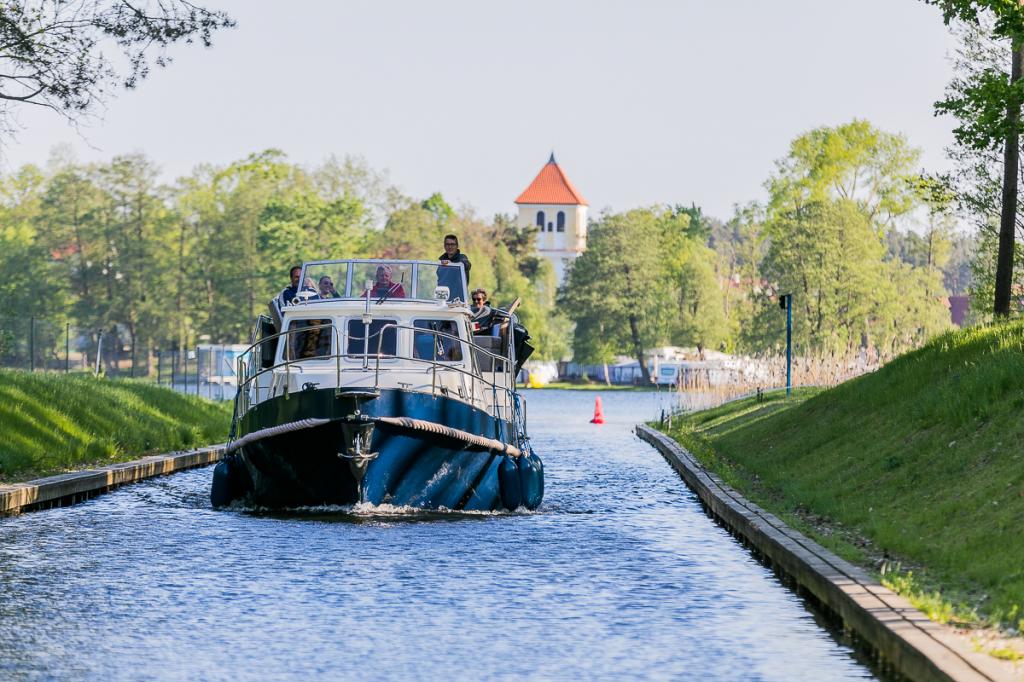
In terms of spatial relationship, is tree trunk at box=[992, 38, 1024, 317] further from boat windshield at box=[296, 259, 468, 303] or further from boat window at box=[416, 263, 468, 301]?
boat windshield at box=[296, 259, 468, 303]

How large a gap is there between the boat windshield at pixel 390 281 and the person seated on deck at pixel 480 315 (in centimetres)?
29

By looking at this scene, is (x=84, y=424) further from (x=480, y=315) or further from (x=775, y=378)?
(x=775, y=378)

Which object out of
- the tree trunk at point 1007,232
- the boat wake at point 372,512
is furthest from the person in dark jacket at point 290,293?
the tree trunk at point 1007,232

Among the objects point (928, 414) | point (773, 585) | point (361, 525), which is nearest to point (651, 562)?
point (773, 585)

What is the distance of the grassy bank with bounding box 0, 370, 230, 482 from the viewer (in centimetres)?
2655

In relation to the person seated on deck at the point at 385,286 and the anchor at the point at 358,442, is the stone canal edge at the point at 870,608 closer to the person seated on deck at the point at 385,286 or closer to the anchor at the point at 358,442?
the anchor at the point at 358,442

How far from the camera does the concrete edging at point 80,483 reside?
22.0 meters

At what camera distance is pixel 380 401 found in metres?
21.1

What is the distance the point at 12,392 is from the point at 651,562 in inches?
623

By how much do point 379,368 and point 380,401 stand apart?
2.37ft

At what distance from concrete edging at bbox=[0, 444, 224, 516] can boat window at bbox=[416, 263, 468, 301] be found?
574 centimetres

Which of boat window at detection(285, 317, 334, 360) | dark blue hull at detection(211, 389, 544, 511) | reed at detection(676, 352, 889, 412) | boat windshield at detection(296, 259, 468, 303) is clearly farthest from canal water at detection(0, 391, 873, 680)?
reed at detection(676, 352, 889, 412)

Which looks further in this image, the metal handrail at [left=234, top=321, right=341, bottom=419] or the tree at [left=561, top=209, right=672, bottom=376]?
the tree at [left=561, top=209, right=672, bottom=376]

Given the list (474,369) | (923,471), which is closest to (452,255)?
(474,369)
